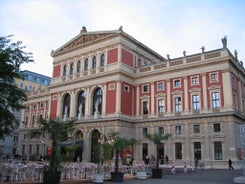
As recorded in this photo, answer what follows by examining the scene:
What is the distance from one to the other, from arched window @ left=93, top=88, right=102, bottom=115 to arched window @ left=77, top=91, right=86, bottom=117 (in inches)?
88.6

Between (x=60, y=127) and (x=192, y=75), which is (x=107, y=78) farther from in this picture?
(x=60, y=127)

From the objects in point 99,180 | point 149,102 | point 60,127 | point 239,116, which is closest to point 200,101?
point 239,116

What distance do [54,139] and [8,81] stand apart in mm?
4698

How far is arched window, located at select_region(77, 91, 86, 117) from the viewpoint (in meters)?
44.0

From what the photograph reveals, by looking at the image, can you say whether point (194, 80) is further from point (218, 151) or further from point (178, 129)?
point (218, 151)

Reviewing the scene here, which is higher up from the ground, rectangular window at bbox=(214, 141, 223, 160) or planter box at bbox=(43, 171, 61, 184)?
rectangular window at bbox=(214, 141, 223, 160)

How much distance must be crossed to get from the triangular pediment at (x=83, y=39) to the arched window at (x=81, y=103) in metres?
8.44

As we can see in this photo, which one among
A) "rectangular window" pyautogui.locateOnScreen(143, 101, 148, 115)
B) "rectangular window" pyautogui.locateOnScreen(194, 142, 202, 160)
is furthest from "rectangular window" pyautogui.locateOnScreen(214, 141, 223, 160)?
"rectangular window" pyautogui.locateOnScreen(143, 101, 148, 115)

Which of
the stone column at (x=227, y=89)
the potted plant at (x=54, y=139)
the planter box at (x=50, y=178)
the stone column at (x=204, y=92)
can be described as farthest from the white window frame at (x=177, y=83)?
the planter box at (x=50, y=178)

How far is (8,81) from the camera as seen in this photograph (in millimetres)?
17031

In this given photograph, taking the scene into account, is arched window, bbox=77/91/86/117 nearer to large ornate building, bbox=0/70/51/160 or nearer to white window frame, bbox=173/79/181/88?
white window frame, bbox=173/79/181/88

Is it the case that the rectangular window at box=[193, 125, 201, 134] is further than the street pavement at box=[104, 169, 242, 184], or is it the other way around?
the rectangular window at box=[193, 125, 201, 134]

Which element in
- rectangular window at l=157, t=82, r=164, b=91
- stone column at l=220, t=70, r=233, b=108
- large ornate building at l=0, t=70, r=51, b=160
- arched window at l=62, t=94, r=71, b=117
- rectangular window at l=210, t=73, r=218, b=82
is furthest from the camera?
large ornate building at l=0, t=70, r=51, b=160

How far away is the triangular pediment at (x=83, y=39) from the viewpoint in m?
43.8
